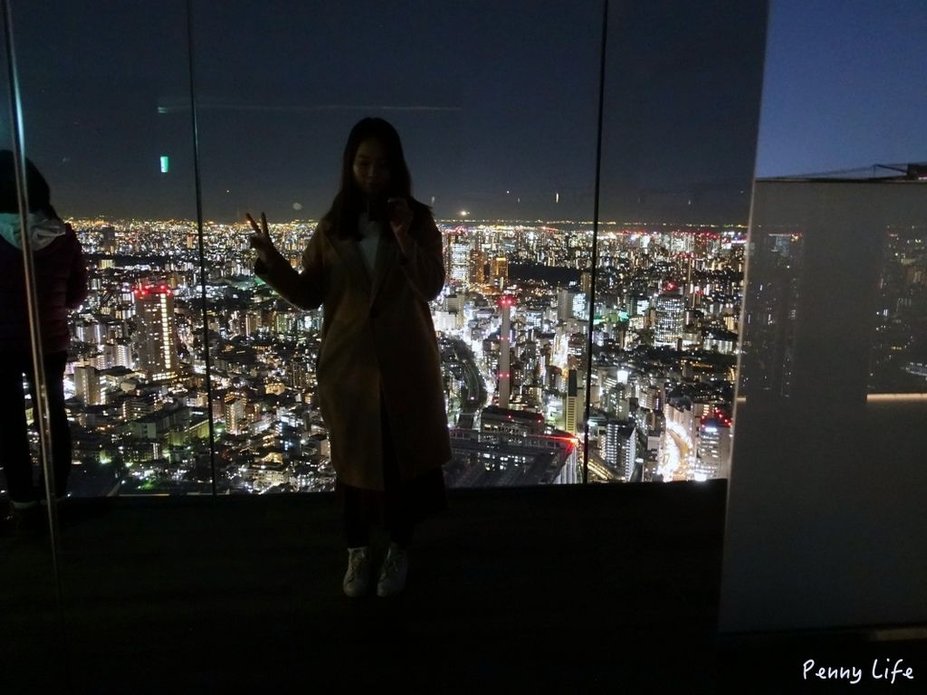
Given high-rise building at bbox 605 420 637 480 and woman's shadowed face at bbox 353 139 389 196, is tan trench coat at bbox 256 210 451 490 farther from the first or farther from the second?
high-rise building at bbox 605 420 637 480

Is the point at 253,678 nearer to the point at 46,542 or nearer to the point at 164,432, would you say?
the point at 46,542

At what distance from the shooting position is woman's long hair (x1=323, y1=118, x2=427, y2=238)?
5.65ft

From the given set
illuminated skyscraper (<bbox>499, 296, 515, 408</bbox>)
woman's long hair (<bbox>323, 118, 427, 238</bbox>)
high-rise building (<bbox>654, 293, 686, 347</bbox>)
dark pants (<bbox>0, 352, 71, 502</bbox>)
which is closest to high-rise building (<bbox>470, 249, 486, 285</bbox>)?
illuminated skyscraper (<bbox>499, 296, 515, 408</bbox>)

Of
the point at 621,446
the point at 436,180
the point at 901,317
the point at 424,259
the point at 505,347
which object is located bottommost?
the point at 621,446

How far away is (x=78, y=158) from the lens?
2.38 meters

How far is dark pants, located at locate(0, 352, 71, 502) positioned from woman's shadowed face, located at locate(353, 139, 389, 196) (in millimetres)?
1382

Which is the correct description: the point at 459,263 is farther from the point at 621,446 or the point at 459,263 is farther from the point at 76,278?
the point at 76,278

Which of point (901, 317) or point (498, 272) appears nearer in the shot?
point (901, 317)

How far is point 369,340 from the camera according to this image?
67.9 inches

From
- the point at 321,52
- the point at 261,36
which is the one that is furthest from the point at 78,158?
the point at 321,52

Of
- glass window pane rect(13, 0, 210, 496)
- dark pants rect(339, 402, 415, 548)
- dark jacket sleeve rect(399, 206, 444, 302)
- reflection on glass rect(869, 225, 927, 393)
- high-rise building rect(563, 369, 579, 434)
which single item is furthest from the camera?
high-rise building rect(563, 369, 579, 434)

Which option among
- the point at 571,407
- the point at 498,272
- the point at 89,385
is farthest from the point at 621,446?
the point at 89,385

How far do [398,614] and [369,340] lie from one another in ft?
2.60

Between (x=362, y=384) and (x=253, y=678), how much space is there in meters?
0.78
